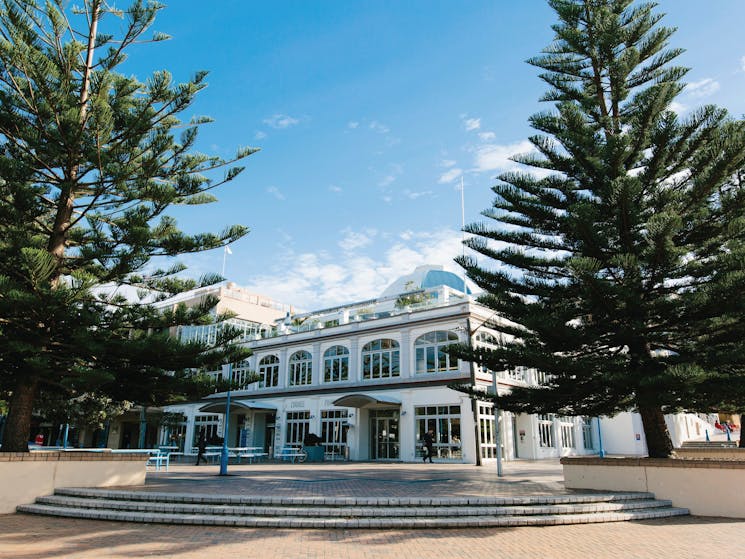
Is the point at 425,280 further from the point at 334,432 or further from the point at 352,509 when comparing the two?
the point at 352,509

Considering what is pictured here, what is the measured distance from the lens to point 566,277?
1152 centimetres

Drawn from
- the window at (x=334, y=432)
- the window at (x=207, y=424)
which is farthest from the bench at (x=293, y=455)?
the window at (x=207, y=424)

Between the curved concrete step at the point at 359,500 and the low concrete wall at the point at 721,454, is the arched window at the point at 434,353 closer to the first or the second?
the low concrete wall at the point at 721,454

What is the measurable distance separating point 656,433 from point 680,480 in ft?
4.88

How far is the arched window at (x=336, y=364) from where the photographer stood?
26.6m

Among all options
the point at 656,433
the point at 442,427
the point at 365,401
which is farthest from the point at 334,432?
the point at 656,433

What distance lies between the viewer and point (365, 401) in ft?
75.9

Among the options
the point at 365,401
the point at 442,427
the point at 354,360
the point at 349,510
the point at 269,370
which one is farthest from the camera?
the point at 269,370

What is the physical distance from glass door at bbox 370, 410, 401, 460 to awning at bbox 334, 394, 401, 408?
1149 millimetres

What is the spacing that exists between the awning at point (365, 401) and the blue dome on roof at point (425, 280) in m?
14.1

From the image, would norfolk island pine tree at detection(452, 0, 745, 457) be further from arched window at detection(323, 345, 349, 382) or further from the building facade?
arched window at detection(323, 345, 349, 382)

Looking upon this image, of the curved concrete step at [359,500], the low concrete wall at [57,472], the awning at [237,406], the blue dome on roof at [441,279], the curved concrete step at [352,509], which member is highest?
the blue dome on roof at [441,279]

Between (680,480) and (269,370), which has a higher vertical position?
(269,370)

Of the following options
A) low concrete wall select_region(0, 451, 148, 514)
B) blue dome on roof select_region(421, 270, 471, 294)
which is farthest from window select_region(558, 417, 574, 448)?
low concrete wall select_region(0, 451, 148, 514)
